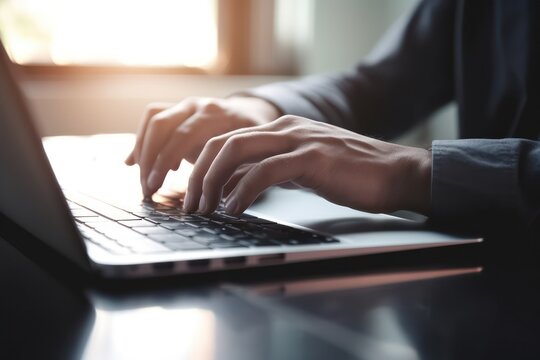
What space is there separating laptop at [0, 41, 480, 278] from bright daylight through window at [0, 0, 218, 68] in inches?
60.0

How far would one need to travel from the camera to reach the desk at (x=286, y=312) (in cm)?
28

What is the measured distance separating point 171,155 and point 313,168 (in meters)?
0.18

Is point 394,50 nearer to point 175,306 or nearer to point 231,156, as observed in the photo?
point 231,156

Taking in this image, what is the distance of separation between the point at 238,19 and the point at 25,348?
6.92 ft

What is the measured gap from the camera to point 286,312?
327 mm

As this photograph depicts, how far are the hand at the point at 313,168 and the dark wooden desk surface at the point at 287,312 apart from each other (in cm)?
12

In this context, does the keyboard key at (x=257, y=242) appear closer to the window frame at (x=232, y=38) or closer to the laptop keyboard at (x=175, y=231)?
the laptop keyboard at (x=175, y=231)

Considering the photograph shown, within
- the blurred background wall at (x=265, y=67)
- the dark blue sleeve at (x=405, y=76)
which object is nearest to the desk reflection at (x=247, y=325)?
the dark blue sleeve at (x=405, y=76)

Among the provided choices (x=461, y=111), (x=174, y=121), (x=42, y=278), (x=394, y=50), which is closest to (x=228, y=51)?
(x=394, y=50)

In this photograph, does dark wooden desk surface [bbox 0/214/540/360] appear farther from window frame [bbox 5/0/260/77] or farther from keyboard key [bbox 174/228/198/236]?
window frame [bbox 5/0/260/77]

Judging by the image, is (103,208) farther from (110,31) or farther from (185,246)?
(110,31)

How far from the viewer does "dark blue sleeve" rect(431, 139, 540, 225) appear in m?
0.54

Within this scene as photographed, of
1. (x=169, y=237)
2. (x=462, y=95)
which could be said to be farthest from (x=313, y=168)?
(x=462, y=95)

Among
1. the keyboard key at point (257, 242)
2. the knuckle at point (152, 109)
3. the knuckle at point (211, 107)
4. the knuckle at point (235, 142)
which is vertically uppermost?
the knuckle at point (235, 142)
